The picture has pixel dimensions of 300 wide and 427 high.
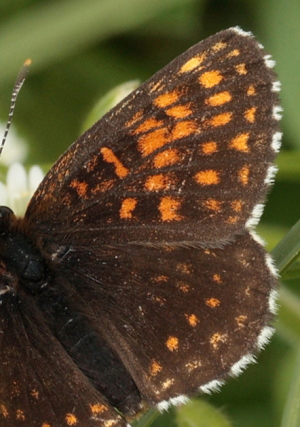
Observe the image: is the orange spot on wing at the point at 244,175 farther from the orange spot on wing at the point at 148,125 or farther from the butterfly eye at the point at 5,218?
the butterfly eye at the point at 5,218

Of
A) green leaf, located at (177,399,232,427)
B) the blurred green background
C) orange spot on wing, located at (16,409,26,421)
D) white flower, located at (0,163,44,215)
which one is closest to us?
orange spot on wing, located at (16,409,26,421)

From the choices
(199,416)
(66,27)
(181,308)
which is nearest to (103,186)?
(181,308)

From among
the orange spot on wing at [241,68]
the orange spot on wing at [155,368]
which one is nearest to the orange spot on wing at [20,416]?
the orange spot on wing at [155,368]

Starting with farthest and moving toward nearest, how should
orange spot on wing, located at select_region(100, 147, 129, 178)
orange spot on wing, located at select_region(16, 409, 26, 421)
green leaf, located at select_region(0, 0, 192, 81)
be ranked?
green leaf, located at select_region(0, 0, 192, 81)
orange spot on wing, located at select_region(100, 147, 129, 178)
orange spot on wing, located at select_region(16, 409, 26, 421)

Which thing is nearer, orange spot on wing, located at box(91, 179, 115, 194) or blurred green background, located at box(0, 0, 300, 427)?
orange spot on wing, located at box(91, 179, 115, 194)

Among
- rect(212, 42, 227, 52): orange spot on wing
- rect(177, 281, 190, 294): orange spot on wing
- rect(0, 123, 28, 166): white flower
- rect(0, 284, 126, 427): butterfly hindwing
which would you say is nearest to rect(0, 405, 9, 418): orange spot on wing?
rect(0, 284, 126, 427): butterfly hindwing

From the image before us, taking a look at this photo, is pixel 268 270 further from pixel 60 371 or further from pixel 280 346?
pixel 280 346

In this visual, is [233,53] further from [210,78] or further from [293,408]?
[293,408]

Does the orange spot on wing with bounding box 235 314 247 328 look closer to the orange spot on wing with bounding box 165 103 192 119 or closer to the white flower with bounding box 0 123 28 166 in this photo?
the orange spot on wing with bounding box 165 103 192 119
